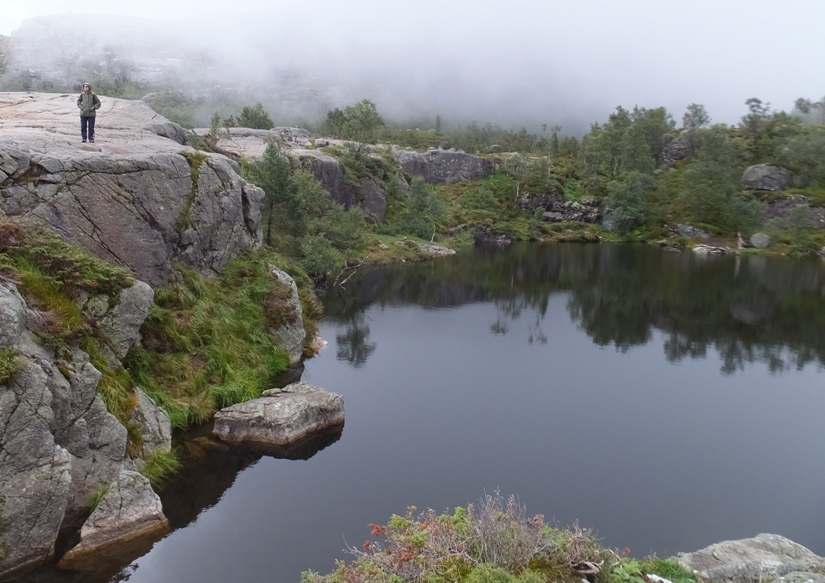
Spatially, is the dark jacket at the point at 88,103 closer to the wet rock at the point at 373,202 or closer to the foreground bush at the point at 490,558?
the foreground bush at the point at 490,558

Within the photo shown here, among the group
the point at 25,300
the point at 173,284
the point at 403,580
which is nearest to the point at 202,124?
the point at 173,284

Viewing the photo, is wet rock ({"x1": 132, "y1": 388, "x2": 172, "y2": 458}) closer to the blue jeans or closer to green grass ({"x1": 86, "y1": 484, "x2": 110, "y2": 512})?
green grass ({"x1": 86, "y1": 484, "x2": 110, "y2": 512})

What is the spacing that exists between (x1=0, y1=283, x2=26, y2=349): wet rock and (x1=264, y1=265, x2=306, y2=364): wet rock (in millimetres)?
14796

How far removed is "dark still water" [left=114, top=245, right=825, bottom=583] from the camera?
17.6 m

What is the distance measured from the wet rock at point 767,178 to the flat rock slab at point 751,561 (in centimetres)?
11517

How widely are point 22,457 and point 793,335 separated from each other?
1904 inches

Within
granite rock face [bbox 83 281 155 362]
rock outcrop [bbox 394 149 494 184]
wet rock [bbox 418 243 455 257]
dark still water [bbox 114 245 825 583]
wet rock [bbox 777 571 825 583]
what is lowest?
dark still water [bbox 114 245 825 583]

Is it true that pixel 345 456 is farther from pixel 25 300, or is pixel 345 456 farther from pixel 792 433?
pixel 792 433

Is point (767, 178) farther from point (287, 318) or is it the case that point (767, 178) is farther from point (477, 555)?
point (477, 555)

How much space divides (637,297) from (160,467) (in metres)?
47.9

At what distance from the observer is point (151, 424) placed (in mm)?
19391

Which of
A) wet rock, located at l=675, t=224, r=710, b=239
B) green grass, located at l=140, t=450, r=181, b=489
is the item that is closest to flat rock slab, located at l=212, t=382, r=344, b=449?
green grass, located at l=140, t=450, r=181, b=489

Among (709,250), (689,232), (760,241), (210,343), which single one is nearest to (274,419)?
(210,343)

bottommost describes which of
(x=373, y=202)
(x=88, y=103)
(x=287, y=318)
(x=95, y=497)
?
(x=95, y=497)
